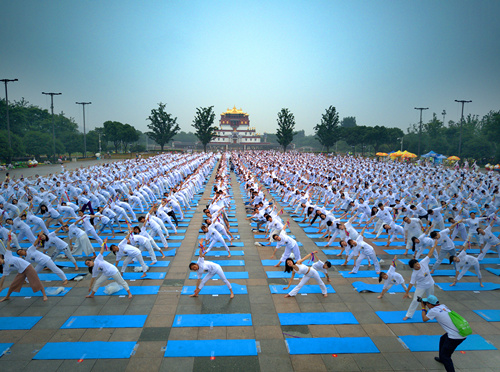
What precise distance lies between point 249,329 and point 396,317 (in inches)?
115

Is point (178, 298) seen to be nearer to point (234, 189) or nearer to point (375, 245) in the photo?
point (375, 245)

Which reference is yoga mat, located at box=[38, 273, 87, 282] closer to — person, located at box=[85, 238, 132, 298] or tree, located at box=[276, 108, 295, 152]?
person, located at box=[85, 238, 132, 298]

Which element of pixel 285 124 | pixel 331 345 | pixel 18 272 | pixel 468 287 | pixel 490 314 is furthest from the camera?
pixel 285 124

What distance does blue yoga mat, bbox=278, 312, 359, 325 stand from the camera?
221 inches

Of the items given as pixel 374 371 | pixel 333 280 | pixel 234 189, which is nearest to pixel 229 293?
pixel 333 280

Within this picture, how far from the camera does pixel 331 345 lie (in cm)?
498

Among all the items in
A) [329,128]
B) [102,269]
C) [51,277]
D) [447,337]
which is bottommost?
[51,277]

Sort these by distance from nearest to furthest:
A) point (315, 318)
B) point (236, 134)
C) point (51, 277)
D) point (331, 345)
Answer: point (331, 345) < point (315, 318) < point (51, 277) < point (236, 134)

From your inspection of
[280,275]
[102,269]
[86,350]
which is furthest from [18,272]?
[280,275]

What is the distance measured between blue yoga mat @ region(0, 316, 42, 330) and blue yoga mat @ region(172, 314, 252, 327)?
8.87 ft

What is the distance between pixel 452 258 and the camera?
22.4 ft

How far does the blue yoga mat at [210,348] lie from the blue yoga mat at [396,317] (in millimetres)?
2681

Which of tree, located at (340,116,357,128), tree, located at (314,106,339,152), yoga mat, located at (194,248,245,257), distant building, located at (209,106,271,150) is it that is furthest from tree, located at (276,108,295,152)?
tree, located at (340,116,357,128)

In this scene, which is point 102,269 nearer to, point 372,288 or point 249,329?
point 249,329
